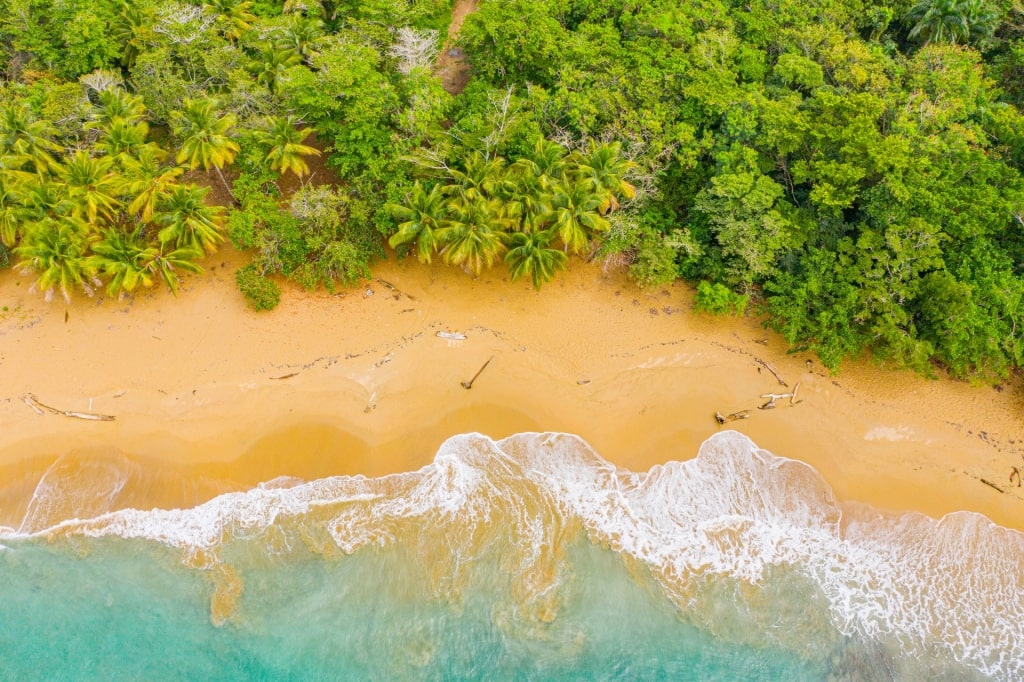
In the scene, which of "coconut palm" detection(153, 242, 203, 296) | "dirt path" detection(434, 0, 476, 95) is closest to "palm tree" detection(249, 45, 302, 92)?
"dirt path" detection(434, 0, 476, 95)

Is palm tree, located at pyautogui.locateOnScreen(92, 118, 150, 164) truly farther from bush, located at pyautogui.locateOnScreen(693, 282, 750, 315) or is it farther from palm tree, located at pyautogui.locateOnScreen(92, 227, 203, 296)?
bush, located at pyautogui.locateOnScreen(693, 282, 750, 315)

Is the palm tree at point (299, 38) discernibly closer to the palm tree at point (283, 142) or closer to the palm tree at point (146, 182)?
the palm tree at point (283, 142)

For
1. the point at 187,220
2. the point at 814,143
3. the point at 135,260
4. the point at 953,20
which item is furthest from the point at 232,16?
the point at 953,20

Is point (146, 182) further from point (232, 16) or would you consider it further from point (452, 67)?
point (452, 67)

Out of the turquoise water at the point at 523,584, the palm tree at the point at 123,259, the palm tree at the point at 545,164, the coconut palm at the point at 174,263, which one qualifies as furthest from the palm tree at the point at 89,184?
the palm tree at the point at 545,164

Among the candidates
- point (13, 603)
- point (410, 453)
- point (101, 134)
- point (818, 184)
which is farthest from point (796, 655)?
point (101, 134)
